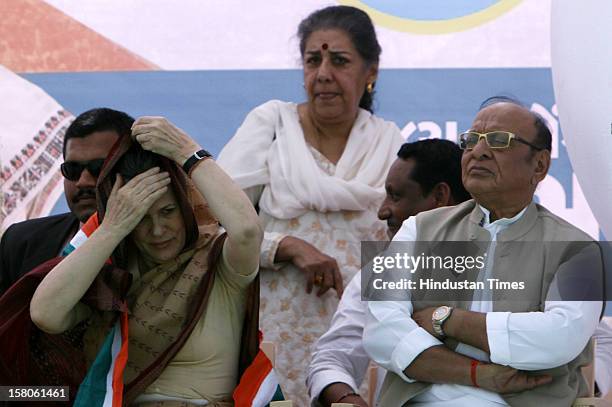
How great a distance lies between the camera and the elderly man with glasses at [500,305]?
2.66 meters

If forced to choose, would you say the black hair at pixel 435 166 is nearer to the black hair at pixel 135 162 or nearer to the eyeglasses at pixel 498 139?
the eyeglasses at pixel 498 139

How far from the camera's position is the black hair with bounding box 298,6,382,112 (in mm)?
3811

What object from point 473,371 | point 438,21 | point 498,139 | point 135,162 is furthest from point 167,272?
point 438,21

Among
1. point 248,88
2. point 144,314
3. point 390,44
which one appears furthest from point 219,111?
point 144,314

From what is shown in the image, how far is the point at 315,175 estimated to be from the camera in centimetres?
365

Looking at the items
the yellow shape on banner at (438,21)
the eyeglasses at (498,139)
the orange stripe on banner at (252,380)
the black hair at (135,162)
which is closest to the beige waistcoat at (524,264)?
the eyeglasses at (498,139)

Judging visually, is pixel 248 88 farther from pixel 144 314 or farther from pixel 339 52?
pixel 144 314

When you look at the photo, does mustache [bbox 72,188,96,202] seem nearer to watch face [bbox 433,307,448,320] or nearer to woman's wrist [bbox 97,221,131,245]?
woman's wrist [bbox 97,221,131,245]

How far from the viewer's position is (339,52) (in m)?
3.79

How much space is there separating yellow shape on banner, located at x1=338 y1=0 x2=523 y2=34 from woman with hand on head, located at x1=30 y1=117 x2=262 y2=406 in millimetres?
1350

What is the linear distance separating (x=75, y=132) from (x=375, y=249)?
1.02m

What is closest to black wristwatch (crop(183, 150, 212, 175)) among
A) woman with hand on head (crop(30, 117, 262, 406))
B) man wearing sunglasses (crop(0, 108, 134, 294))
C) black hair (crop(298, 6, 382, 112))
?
woman with hand on head (crop(30, 117, 262, 406))
